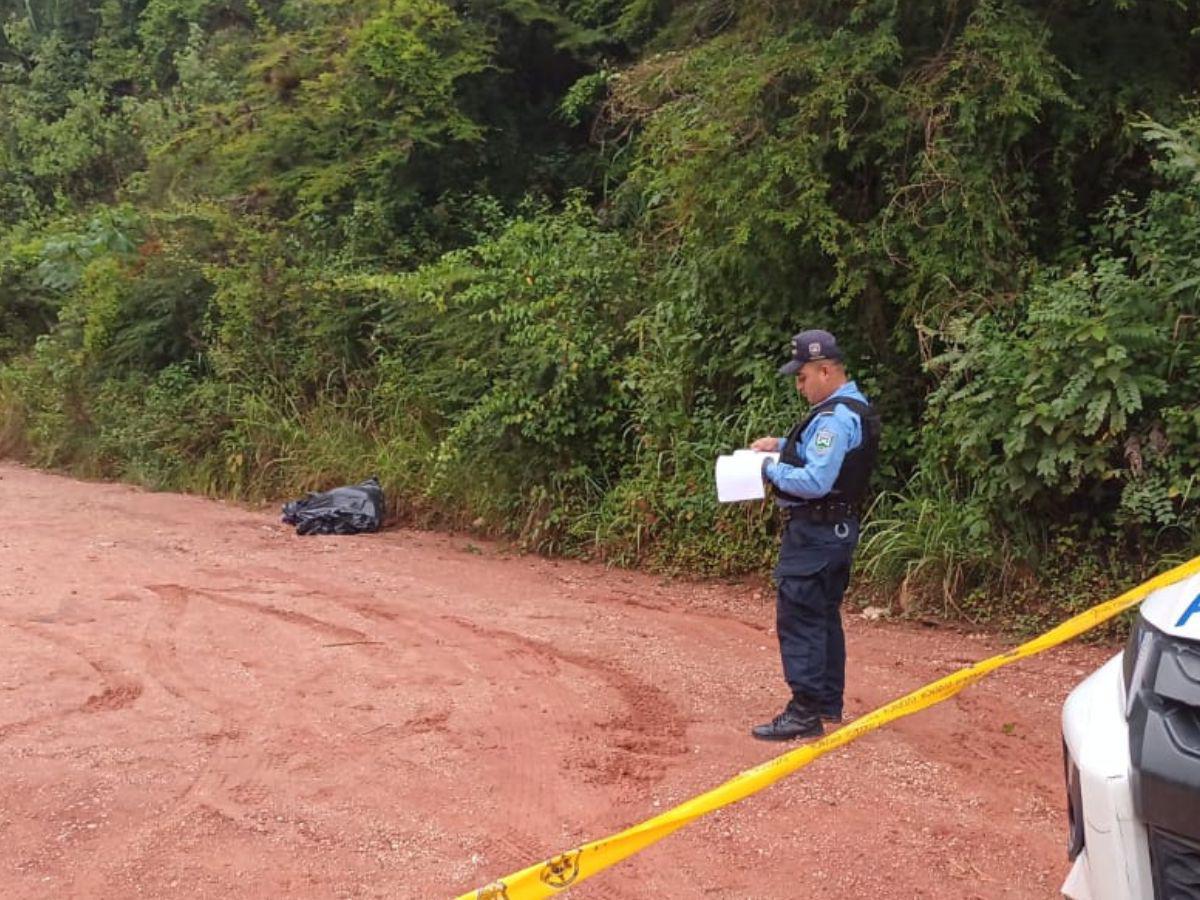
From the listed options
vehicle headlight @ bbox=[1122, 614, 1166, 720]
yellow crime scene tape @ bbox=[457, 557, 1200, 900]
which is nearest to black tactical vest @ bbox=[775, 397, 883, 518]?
yellow crime scene tape @ bbox=[457, 557, 1200, 900]

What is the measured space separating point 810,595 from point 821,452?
24.0 inches

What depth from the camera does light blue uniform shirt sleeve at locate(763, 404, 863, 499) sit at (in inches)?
184

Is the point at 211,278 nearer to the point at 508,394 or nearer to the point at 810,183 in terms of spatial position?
the point at 508,394

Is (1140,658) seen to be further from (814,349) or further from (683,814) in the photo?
(814,349)

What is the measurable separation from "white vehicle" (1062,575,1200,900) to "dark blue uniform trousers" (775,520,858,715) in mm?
1965

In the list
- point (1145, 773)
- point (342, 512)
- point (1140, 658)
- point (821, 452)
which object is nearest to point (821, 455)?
point (821, 452)

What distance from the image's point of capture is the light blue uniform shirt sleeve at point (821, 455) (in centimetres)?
468

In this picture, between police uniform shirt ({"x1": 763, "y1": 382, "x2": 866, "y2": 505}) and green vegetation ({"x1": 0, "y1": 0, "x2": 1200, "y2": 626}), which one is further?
green vegetation ({"x1": 0, "y1": 0, "x2": 1200, "y2": 626})

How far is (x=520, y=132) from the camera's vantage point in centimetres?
1448

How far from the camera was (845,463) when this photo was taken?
4.77 m

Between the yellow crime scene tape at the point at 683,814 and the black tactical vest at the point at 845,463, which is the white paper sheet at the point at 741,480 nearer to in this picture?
the black tactical vest at the point at 845,463

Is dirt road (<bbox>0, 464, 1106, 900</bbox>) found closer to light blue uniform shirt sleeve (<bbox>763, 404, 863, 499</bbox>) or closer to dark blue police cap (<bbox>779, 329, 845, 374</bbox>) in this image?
light blue uniform shirt sleeve (<bbox>763, 404, 863, 499</bbox>)

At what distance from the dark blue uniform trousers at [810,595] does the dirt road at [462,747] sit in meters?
0.33

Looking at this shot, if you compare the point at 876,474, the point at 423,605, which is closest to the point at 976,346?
the point at 876,474
